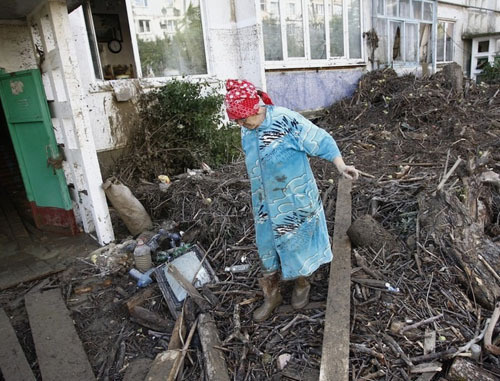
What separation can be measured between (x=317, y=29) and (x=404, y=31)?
4.57 m

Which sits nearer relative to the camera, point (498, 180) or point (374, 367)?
point (374, 367)

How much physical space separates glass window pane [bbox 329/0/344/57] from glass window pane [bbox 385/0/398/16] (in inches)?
92.4

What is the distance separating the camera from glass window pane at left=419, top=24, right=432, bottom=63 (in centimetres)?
1324

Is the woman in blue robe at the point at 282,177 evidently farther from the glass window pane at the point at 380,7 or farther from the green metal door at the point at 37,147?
the glass window pane at the point at 380,7

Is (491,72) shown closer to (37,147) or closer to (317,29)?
(317,29)

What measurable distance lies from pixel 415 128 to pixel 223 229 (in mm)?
6061

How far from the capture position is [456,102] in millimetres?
9164

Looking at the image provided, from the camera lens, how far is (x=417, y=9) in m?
12.7

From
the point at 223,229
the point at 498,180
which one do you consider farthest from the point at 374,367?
the point at 498,180

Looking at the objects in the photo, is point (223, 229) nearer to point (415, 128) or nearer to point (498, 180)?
point (498, 180)

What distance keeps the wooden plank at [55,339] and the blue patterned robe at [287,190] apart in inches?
66.9

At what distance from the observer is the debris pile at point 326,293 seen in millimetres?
2576

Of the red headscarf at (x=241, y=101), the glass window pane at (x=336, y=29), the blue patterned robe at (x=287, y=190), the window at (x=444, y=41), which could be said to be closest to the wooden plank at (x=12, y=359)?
the blue patterned robe at (x=287, y=190)

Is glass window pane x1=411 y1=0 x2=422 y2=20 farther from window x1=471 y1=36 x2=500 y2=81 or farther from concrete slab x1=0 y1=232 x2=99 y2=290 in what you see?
concrete slab x1=0 y1=232 x2=99 y2=290
